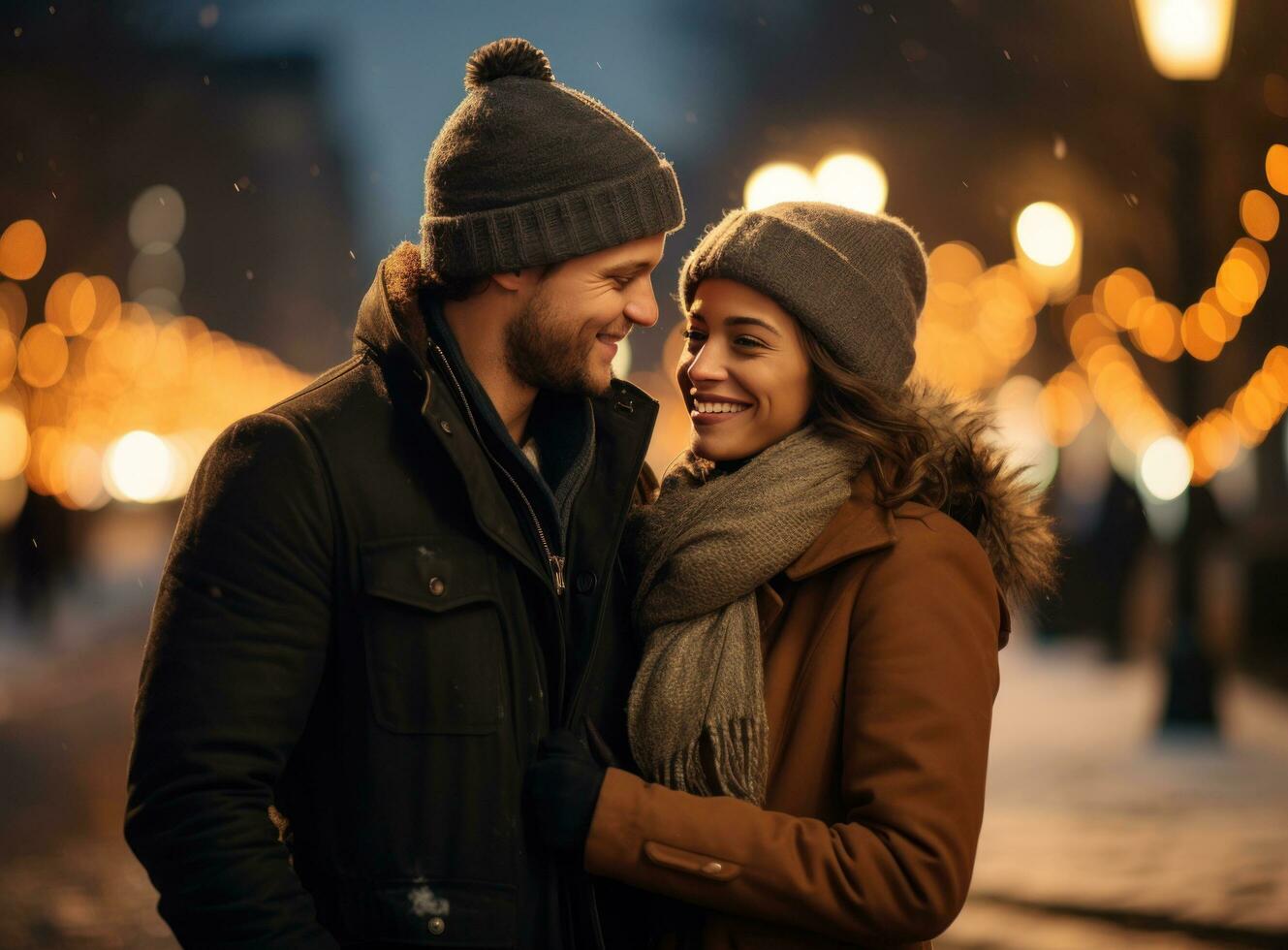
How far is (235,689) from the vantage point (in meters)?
3.15

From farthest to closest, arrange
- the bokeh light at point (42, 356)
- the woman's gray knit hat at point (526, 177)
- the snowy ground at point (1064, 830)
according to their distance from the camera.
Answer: the bokeh light at point (42, 356) → the snowy ground at point (1064, 830) → the woman's gray knit hat at point (526, 177)

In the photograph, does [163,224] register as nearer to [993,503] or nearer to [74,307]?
[74,307]

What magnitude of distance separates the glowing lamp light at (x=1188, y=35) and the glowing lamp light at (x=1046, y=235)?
926cm

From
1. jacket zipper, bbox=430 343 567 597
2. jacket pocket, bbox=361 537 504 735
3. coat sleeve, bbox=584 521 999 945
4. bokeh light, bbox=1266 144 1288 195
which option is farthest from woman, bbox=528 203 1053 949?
bokeh light, bbox=1266 144 1288 195

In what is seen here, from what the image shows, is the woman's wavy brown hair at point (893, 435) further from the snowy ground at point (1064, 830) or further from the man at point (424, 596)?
the snowy ground at point (1064, 830)

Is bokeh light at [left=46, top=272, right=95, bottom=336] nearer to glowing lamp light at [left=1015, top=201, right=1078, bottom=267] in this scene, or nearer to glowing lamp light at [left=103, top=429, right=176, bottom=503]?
glowing lamp light at [left=1015, top=201, right=1078, bottom=267]

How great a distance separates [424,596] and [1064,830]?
21.8ft

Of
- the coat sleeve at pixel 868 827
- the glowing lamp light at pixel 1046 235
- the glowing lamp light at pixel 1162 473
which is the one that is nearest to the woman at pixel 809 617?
the coat sleeve at pixel 868 827

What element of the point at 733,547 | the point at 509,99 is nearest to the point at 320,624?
the point at 733,547

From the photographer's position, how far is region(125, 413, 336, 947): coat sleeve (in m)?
3.11

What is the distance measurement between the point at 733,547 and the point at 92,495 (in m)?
75.3

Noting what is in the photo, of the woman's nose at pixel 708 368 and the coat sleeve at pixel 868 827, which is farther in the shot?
the woman's nose at pixel 708 368

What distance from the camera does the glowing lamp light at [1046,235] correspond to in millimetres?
21250

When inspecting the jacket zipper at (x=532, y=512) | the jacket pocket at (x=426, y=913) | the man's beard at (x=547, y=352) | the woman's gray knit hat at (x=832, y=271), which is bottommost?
the jacket pocket at (x=426, y=913)
